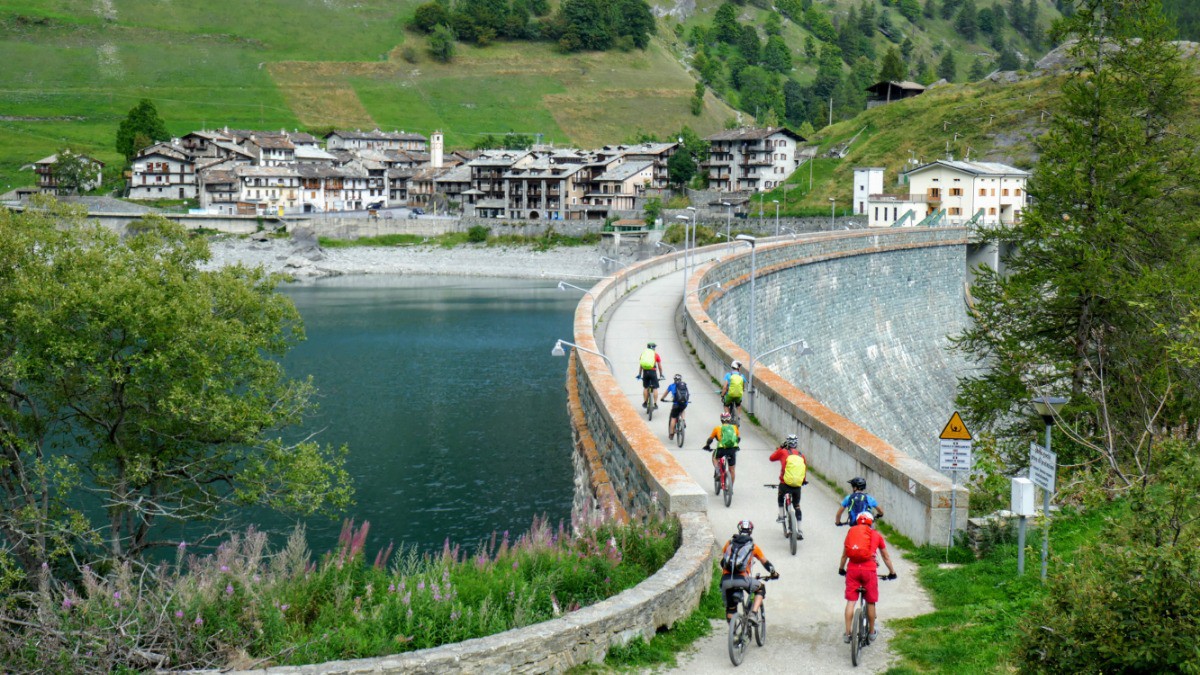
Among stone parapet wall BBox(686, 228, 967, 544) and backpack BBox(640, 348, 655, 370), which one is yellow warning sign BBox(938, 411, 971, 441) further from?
backpack BBox(640, 348, 655, 370)

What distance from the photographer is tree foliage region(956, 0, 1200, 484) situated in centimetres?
2812

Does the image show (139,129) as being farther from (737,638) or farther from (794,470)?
(737,638)

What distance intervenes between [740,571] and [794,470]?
3.86m

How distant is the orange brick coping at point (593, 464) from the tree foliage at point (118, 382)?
6.99 meters

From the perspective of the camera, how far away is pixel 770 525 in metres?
16.4

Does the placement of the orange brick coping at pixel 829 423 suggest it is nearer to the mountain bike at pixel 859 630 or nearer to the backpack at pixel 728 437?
the backpack at pixel 728 437

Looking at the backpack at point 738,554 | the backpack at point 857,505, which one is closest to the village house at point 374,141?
the backpack at point 857,505

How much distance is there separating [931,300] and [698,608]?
60.8m

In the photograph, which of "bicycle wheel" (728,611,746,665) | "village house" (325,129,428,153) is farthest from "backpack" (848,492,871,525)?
"village house" (325,129,428,153)

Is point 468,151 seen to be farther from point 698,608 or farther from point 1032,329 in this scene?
point 698,608

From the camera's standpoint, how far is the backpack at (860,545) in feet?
38.8

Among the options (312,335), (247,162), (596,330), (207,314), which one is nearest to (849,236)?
(596,330)

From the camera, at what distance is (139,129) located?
163375 millimetres

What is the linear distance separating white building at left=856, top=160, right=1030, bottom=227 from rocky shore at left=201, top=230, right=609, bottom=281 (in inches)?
1649
